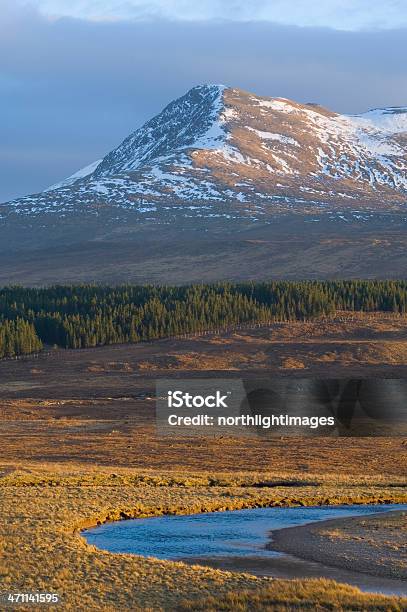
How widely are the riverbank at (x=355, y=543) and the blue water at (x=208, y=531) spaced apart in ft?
3.50

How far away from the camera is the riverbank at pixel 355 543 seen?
37281 mm

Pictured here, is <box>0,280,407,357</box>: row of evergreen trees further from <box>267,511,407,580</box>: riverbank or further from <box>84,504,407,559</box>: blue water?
<box>267,511,407,580</box>: riverbank

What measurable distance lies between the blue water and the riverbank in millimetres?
1066

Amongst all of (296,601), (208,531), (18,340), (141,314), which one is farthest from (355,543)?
(141,314)

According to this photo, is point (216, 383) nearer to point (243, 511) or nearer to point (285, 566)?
point (243, 511)

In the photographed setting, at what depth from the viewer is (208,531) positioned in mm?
43781

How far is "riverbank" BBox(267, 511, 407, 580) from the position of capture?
122 ft

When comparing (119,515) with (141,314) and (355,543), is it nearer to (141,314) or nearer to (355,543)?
(355,543)

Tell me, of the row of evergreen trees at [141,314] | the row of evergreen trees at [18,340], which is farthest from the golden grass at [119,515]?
the row of evergreen trees at [141,314]

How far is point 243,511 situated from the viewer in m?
49.0

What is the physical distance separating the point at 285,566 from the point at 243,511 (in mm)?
11928

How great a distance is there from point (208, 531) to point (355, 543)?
6424 mm

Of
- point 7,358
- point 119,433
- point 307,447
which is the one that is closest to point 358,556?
point 307,447

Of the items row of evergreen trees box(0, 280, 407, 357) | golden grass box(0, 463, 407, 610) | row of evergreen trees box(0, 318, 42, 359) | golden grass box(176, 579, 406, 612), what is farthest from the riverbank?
row of evergreen trees box(0, 280, 407, 357)
